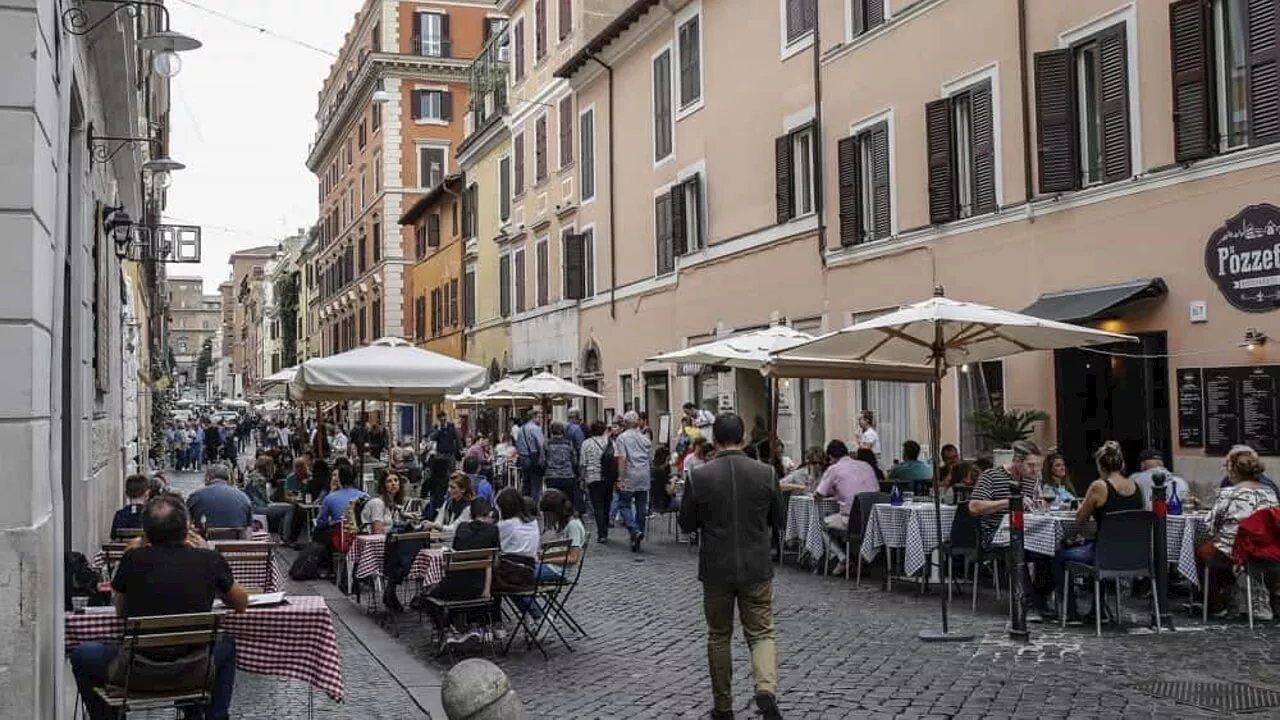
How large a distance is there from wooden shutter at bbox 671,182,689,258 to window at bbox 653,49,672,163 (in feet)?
4.04

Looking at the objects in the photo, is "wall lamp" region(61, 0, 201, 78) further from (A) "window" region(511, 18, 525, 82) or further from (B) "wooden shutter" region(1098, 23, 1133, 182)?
(A) "window" region(511, 18, 525, 82)

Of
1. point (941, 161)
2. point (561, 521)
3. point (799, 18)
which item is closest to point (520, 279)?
point (799, 18)

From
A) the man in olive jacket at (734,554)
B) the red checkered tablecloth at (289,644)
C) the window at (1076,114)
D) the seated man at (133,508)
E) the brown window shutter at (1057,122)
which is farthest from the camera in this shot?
the brown window shutter at (1057,122)

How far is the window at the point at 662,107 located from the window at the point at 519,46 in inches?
408

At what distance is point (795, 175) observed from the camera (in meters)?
22.2

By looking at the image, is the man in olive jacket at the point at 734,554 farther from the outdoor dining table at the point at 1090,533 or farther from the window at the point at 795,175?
the window at the point at 795,175

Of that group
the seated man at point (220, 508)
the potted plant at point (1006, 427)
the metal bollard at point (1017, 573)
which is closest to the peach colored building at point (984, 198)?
the potted plant at point (1006, 427)

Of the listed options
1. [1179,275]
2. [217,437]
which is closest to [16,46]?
[1179,275]

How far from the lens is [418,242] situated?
5319 cm

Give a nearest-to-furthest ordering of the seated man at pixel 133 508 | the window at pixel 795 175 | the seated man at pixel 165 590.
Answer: the seated man at pixel 165 590
the seated man at pixel 133 508
the window at pixel 795 175

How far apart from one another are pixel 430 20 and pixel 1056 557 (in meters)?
51.4

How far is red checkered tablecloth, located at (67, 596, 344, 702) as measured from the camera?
696cm

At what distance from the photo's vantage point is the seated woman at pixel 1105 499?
10570 mm

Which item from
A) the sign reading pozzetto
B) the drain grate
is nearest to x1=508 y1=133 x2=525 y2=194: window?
the sign reading pozzetto
